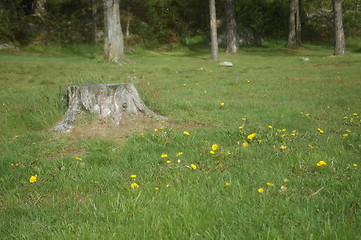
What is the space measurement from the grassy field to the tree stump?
0.24 m

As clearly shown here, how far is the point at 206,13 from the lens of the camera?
36750 millimetres

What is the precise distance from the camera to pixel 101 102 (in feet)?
22.3

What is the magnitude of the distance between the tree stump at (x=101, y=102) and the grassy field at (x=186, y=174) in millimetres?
243

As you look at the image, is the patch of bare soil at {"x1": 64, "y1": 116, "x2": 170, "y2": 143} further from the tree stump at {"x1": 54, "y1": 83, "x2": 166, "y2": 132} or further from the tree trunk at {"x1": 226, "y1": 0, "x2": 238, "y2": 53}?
the tree trunk at {"x1": 226, "y1": 0, "x2": 238, "y2": 53}

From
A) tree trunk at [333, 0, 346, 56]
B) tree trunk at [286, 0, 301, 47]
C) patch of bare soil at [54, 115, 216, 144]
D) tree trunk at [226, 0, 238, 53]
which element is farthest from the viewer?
tree trunk at [286, 0, 301, 47]

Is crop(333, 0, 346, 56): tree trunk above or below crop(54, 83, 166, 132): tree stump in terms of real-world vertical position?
above

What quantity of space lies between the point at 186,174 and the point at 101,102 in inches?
132

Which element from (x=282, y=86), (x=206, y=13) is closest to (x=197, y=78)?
(x=282, y=86)

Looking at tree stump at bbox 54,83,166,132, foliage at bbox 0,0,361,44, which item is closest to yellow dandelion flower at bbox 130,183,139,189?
tree stump at bbox 54,83,166,132

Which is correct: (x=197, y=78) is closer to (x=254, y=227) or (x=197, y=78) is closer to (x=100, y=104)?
(x=100, y=104)

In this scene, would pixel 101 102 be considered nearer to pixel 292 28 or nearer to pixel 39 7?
pixel 292 28

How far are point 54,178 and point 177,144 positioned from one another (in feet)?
6.09

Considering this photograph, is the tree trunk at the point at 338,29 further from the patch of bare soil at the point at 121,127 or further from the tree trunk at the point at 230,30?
the patch of bare soil at the point at 121,127

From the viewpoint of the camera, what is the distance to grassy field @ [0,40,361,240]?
289 cm
